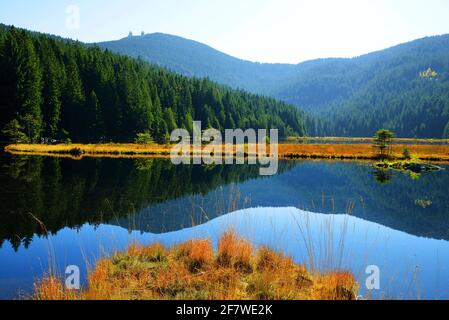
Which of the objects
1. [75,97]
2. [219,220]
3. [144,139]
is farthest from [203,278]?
[75,97]

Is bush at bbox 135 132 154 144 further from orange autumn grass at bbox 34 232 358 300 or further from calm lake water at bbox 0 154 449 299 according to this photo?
orange autumn grass at bbox 34 232 358 300

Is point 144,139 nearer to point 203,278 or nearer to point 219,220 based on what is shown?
point 219,220

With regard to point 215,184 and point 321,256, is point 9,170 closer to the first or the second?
point 215,184

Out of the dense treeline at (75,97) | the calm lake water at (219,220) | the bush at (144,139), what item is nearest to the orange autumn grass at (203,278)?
the calm lake water at (219,220)

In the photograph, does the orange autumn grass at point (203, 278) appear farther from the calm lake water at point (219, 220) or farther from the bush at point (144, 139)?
the bush at point (144, 139)

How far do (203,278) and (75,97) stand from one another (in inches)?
2557

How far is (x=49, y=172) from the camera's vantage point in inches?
1116

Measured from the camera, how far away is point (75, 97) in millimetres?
66375

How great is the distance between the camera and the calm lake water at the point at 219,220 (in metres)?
9.58

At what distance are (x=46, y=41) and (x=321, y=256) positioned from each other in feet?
257

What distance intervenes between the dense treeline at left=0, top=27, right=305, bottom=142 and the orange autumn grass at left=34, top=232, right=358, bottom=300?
51.9 meters

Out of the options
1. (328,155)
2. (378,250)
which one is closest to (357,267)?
(378,250)
